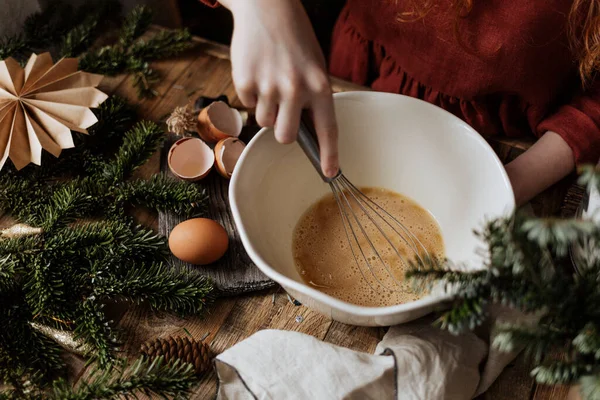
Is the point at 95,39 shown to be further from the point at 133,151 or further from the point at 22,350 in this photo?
the point at 22,350

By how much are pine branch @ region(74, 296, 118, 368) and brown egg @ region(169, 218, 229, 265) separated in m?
0.12

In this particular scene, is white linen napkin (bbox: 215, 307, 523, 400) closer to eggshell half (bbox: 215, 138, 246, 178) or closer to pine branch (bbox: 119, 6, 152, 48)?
eggshell half (bbox: 215, 138, 246, 178)

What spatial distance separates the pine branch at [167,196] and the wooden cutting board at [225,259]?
1cm

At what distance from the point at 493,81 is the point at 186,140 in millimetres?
456

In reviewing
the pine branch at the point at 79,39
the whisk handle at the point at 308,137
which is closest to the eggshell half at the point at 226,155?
the whisk handle at the point at 308,137

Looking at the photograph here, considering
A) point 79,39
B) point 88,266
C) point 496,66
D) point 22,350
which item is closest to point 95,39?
point 79,39

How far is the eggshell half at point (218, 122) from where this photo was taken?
0.87 meters

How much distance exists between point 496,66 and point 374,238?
29 cm

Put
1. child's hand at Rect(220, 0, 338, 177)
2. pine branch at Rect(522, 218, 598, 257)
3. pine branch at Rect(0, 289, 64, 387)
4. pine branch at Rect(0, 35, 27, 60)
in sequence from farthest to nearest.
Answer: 1. pine branch at Rect(0, 35, 27, 60)
2. pine branch at Rect(0, 289, 64, 387)
3. child's hand at Rect(220, 0, 338, 177)
4. pine branch at Rect(522, 218, 598, 257)

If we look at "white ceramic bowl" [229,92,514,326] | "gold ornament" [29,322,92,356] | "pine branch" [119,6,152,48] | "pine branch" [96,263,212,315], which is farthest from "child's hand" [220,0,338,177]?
"pine branch" [119,6,152,48]

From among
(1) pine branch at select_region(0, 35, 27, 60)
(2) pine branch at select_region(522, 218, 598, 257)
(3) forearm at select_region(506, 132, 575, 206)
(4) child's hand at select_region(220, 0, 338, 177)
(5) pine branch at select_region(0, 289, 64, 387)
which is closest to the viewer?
(2) pine branch at select_region(522, 218, 598, 257)

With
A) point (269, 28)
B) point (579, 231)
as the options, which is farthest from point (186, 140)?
point (579, 231)

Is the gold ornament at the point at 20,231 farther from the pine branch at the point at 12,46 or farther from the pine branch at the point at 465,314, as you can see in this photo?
the pine branch at the point at 465,314

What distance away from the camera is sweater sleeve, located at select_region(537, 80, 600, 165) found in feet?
2.60
